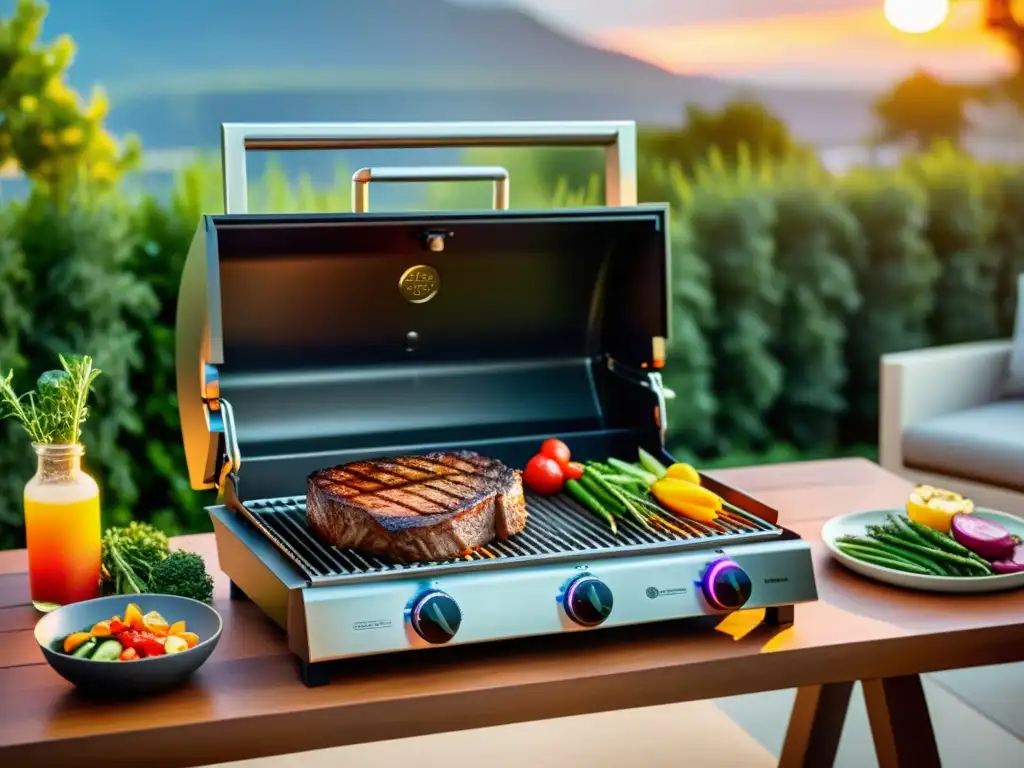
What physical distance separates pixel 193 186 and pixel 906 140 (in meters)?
3.00

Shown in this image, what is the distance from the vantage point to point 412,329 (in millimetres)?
2283

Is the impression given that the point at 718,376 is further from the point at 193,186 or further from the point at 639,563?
the point at 639,563

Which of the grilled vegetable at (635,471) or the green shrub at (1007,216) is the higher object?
the green shrub at (1007,216)

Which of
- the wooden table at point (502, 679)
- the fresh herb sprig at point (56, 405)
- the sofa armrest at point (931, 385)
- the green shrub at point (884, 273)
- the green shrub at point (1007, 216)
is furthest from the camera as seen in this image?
the green shrub at point (1007, 216)

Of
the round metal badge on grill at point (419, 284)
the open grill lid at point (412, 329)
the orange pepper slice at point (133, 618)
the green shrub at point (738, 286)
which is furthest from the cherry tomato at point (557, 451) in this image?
the green shrub at point (738, 286)

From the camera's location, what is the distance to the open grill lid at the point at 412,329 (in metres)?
2.06

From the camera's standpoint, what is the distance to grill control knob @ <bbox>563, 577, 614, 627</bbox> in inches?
68.4

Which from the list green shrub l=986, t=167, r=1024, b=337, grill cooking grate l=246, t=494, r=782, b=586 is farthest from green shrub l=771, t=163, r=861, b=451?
grill cooking grate l=246, t=494, r=782, b=586

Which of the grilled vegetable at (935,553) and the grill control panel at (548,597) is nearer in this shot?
the grill control panel at (548,597)

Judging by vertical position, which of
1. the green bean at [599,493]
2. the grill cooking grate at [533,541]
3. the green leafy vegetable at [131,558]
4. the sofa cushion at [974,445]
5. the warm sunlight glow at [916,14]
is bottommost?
the sofa cushion at [974,445]

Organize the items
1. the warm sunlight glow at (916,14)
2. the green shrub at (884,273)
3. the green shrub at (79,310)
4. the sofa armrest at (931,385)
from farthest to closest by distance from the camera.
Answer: the warm sunlight glow at (916,14)
the green shrub at (884,273)
the sofa armrest at (931,385)
the green shrub at (79,310)

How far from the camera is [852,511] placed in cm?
248

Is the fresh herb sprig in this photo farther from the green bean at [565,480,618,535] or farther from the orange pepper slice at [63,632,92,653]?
the green bean at [565,480,618,535]

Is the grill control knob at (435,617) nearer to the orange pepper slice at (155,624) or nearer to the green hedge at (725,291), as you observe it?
the orange pepper slice at (155,624)
